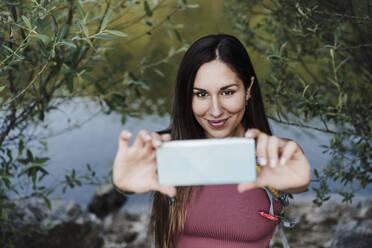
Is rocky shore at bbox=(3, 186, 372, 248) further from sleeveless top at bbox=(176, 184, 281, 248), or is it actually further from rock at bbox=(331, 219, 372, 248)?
sleeveless top at bbox=(176, 184, 281, 248)

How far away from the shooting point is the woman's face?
141cm

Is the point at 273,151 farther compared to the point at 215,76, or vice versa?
the point at 215,76

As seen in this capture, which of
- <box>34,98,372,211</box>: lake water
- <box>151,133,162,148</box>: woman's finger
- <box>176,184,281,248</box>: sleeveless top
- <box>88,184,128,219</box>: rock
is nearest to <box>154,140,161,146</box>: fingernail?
<box>151,133,162,148</box>: woman's finger

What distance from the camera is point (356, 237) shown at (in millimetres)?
3193

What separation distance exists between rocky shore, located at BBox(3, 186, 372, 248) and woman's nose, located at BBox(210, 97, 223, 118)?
2.69 metres

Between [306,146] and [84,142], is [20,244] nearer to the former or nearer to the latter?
[84,142]

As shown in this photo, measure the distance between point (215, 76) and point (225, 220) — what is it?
1.88ft

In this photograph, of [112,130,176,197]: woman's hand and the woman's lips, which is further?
the woman's lips

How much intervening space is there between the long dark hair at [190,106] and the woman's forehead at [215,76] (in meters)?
0.02

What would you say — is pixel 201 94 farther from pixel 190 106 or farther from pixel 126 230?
pixel 126 230

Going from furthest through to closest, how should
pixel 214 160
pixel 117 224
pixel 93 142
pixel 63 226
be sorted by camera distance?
1. pixel 93 142
2. pixel 117 224
3. pixel 63 226
4. pixel 214 160

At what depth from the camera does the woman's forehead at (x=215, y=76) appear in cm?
141

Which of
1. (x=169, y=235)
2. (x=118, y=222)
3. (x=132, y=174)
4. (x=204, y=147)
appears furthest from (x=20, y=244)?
(x=204, y=147)

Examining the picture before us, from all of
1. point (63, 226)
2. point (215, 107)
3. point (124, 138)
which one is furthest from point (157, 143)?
point (63, 226)
